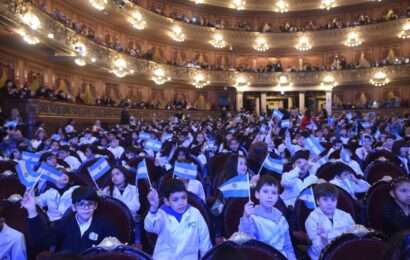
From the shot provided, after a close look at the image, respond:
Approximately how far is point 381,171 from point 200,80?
26.4 metres

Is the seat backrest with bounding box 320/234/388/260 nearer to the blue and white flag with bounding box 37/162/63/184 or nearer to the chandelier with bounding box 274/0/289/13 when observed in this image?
the blue and white flag with bounding box 37/162/63/184

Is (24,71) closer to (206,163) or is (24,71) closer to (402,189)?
(206,163)

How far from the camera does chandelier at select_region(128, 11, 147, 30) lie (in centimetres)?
2582

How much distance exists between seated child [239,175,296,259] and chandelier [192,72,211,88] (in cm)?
2862

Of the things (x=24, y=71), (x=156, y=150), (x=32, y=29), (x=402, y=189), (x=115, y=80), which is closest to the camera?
(x=402, y=189)

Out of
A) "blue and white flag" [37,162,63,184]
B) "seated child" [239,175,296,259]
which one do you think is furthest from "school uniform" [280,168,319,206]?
"blue and white flag" [37,162,63,184]

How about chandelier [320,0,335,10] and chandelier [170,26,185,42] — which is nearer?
chandelier [170,26,185,42]

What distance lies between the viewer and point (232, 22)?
35.7m

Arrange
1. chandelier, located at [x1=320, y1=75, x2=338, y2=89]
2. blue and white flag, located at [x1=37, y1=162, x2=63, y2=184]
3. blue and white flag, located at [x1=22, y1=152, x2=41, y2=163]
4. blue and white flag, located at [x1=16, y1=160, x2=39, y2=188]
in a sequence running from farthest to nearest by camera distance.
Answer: chandelier, located at [x1=320, y1=75, x2=338, y2=89]
blue and white flag, located at [x1=22, y1=152, x2=41, y2=163]
blue and white flag, located at [x1=37, y1=162, x2=63, y2=184]
blue and white flag, located at [x1=16, y1=160, x2=39, y2=188]

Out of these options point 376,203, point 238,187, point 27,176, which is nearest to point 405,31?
point 376,203

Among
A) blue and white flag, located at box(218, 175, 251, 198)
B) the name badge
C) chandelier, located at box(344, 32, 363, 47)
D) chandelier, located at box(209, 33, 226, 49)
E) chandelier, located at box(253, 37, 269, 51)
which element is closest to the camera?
the name badge

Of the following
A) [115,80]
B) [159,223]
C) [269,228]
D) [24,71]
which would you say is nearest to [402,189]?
[269,228]

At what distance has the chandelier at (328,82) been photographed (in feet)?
108

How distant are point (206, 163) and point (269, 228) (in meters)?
4.66
